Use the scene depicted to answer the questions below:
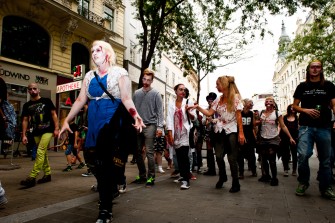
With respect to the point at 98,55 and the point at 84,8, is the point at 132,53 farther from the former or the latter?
the point at 98,55

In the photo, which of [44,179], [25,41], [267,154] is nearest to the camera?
[44,179]

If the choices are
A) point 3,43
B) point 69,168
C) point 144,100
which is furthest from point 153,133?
point 3,43

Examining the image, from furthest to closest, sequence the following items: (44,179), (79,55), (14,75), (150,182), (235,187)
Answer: (79,55)
(14,75)
(44,179)
(150,182)
(235,187)

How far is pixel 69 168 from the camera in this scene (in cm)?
683

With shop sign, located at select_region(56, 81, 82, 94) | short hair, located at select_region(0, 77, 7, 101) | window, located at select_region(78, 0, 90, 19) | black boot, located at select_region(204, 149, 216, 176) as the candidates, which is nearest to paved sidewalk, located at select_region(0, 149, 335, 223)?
short hair, located at select_region(0, 77, 7, 101)

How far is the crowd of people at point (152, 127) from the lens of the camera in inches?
106

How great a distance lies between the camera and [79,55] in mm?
17906

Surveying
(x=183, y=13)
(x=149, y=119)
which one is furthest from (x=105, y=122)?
(x=183, y=13)

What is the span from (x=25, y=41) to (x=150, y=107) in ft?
40.8

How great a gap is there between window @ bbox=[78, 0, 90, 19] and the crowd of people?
1286 cm

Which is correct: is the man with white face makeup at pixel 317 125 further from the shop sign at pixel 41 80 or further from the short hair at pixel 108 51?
the shop sign at pixel 41 80

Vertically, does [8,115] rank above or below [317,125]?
above

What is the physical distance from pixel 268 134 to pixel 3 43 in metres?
13.4

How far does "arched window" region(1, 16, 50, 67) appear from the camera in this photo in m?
13.2
